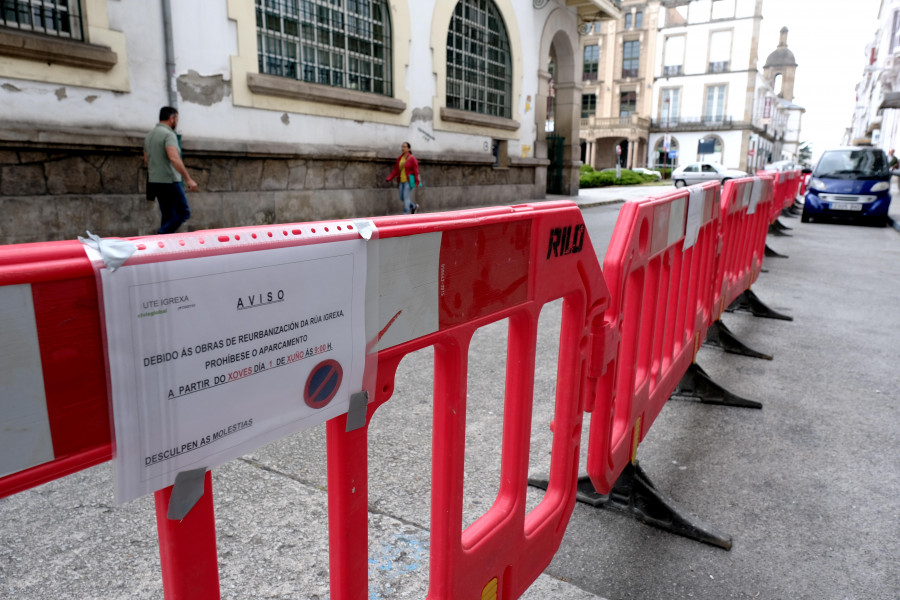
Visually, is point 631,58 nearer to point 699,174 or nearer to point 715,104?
point 715,104

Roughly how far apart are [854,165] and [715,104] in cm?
5288

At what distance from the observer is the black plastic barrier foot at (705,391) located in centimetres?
379

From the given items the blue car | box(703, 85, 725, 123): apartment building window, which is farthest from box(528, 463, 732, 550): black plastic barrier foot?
box(703, 85, 725, 123): apartment building window

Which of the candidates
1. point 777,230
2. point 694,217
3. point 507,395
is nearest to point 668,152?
point 777,230

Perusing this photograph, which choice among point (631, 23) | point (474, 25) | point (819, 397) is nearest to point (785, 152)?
point (631, 23)

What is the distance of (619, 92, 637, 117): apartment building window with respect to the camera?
6112 cm

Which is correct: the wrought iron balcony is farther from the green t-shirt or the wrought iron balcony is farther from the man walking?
the green t-shirt

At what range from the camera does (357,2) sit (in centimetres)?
1166

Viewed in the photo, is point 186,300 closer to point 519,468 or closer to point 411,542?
point 519,468

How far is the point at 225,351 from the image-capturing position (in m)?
0.86

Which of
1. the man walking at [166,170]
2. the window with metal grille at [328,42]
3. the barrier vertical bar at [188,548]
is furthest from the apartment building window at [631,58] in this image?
the barrier vertical bar at [188,548]

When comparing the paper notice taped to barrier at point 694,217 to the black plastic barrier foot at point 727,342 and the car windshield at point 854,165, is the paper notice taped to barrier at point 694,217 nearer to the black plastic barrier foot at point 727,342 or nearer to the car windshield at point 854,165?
the black plastic barrier foot at point 727,342

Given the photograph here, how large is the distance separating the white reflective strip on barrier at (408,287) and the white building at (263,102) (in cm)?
763

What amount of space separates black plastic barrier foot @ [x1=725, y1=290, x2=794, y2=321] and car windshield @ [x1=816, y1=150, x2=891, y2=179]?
11.3 m
